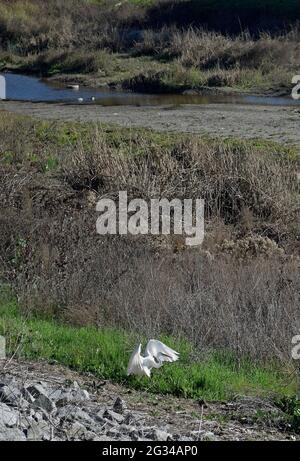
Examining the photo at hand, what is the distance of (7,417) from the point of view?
5891 mm

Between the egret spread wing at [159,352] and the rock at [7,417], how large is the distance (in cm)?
166

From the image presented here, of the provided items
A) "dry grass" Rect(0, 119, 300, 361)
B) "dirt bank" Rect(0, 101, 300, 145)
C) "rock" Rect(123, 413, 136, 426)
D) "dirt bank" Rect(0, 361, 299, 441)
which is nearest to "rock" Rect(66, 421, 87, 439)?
"dirt bank" Rect(0, 361, 299, 441)

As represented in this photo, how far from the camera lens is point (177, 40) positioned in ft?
124

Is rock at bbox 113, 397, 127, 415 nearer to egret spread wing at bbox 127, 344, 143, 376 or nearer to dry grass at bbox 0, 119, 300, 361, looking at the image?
egret spread wing at bbox 127, 344, 143, 376

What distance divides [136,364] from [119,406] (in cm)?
65

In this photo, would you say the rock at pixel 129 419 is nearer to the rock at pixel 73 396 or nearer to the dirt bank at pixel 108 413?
the dirt bank at pixel 108 413

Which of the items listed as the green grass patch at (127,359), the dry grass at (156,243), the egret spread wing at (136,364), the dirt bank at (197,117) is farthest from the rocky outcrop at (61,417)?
the dirt bank at (197,117)

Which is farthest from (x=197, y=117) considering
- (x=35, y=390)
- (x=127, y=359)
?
(x=35, y=390)

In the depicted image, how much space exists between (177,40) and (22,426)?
33.4m

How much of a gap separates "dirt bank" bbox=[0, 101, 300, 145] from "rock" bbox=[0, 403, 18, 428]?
14.1 meters

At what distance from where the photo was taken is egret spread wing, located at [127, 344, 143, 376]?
723 centimetres

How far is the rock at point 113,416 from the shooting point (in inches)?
248

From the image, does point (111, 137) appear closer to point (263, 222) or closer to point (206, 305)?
point (263, 222)

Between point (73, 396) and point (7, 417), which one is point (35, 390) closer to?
point (73, 396)
